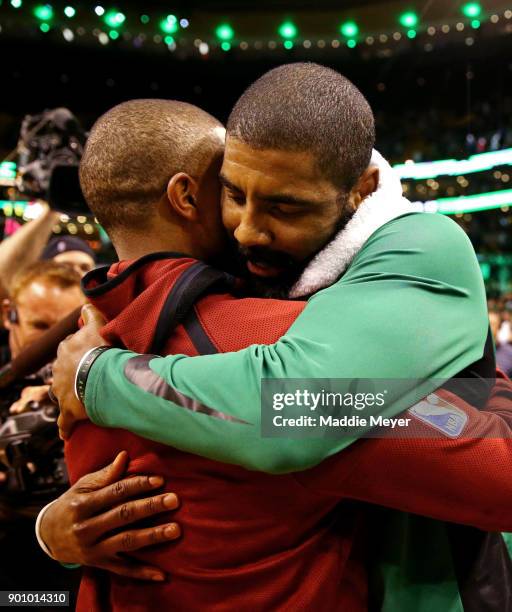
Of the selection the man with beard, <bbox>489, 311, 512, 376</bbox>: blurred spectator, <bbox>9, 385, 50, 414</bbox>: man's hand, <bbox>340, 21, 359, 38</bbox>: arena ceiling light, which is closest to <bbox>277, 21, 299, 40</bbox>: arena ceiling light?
<bbox>340, 21, 359, 38</bbox>: arena ceiling light

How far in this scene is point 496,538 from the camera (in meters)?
0.73

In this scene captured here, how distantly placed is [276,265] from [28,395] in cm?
76

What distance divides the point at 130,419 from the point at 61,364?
0.50 ft

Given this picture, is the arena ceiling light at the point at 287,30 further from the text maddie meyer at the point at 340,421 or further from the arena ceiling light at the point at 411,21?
the text maddie meyer at the point at 340,421

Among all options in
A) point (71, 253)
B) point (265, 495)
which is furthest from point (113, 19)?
point (265, 495)

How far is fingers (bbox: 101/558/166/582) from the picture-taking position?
717 millimetres

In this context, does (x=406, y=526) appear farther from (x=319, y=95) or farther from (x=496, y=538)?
(x=319, y=95)

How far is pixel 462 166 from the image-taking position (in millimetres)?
1376

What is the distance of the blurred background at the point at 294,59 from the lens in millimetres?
1439

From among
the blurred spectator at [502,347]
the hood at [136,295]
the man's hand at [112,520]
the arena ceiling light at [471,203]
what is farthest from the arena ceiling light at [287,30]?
A: the man's hand at [112,520]

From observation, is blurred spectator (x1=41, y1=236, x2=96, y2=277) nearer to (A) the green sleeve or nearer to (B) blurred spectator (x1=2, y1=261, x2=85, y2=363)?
(B) blurred spectator (x1=2, y1=261, x2=85, y2=363)

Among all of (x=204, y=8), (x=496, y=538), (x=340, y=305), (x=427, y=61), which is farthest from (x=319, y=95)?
(x=204, y=8)

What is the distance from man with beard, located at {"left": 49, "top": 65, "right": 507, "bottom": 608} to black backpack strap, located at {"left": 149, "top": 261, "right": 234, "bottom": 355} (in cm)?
4

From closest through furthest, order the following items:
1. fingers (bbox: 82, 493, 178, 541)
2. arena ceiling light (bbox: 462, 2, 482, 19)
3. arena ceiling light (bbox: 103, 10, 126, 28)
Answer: fingers (bbox: 82, 493, 178, 541), arena ceiling light (bbox: 462, 2, 482, 19), arena ceiling light (bbox: 103, 10, 126, 28)
